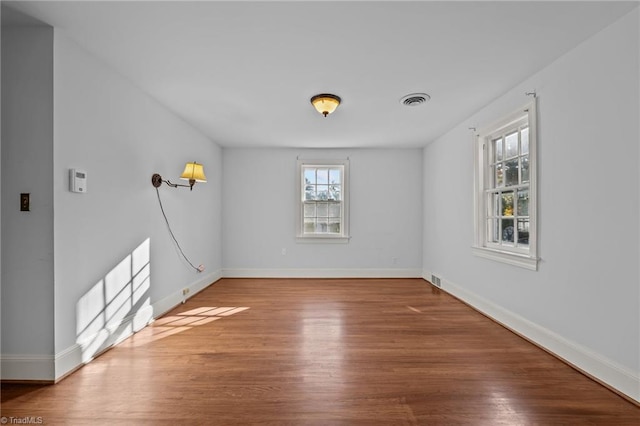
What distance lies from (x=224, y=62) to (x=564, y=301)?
3.48 m

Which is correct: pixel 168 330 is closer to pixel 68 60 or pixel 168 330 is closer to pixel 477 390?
pixel 68 60

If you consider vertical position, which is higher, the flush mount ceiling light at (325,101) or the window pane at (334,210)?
the flush mount ceiling light at (325,101)

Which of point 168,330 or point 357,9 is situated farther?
point 168,330

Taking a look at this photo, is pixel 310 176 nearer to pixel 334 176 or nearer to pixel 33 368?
pixel 334 176

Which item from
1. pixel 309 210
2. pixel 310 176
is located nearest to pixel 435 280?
pixel 309 210

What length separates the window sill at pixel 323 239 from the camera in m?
5.79

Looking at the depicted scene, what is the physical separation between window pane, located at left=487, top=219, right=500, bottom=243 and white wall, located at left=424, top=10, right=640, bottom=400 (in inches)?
19.8

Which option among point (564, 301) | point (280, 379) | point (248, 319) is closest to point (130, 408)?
point (280, 379)

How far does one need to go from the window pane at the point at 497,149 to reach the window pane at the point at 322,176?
9.85ft

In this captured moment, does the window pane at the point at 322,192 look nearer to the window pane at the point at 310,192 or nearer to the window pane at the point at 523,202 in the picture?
the window pane at the point at 310,192

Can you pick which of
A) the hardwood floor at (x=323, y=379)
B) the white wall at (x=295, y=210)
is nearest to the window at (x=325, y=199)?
the white wall at (x=295, y=210)

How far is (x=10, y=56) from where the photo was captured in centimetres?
210

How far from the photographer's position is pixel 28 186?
2105 mm

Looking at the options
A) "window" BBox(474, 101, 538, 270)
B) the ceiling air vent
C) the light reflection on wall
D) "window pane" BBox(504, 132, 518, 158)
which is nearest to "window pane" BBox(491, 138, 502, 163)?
"window" BBox(474, 101, 538, 270)
